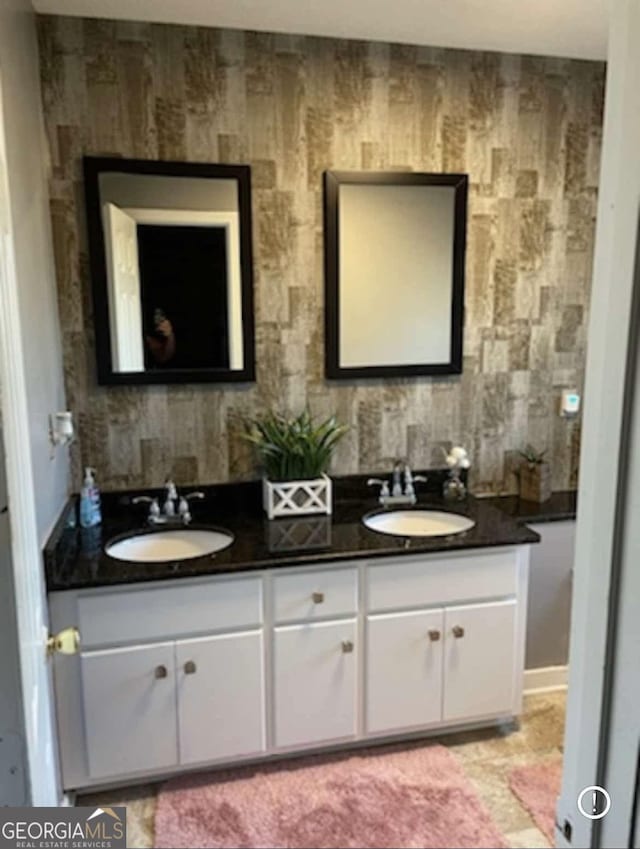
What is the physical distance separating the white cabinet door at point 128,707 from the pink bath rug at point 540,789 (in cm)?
116

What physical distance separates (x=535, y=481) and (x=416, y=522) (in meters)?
0.58

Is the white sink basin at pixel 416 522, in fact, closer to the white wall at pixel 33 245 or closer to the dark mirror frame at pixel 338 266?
the dark mirror frame at pixel 338 266

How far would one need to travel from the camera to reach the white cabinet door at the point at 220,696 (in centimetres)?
214

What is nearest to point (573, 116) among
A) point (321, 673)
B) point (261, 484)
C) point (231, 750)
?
point (261, 484)

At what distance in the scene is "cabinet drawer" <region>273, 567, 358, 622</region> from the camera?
2.19 metres

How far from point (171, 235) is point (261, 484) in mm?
1013

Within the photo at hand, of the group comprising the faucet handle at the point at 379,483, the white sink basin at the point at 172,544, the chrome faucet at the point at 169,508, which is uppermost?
the faucet handle at the point at 379,483

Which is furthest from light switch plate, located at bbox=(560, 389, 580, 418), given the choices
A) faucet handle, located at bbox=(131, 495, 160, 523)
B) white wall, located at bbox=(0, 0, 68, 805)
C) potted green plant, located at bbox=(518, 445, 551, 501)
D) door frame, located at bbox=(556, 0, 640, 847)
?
door frame, located at bbox=(556, 0, 640, 847)

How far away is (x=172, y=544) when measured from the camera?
2.45 metres

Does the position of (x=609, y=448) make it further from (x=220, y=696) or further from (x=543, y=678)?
(x=543, y=678)

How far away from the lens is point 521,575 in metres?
2.40

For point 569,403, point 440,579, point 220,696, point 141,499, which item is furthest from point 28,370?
point 569,403

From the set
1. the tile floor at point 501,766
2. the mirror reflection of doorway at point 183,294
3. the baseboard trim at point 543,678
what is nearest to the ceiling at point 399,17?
the mirror reflection of doorway at point 183,294

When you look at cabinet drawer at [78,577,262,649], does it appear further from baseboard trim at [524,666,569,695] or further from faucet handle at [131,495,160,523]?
baseboard trim at [524,666,569,695]
